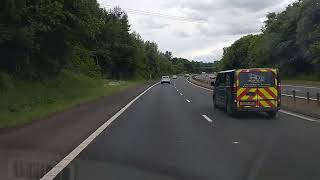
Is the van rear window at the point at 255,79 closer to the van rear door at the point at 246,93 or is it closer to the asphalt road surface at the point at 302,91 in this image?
the van rear door at the point at 246,93

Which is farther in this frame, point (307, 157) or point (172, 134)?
point (172, 134)

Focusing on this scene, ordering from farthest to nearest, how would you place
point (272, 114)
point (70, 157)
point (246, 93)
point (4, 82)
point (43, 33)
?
point (43, 33) → point (272, 114) → point (246, 93) → point (4, 82) → point (70, 157)

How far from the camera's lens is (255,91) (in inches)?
832

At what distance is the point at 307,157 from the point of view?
10.8 m

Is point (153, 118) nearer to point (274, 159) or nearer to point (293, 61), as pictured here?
point (274, 159)

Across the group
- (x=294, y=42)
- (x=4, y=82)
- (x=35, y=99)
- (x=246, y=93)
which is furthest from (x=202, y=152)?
(x=294, y=42)

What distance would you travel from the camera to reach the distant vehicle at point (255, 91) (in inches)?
827

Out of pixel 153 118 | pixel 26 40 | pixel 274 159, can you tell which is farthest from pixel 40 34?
pixel 274 159

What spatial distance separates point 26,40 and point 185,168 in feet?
52.5

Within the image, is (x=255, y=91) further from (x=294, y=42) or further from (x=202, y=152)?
(x=294, y=42)

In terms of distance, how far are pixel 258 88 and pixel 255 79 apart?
0.38 m

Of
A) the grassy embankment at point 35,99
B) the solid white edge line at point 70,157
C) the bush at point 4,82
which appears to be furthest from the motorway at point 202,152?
the bush at point 4,82

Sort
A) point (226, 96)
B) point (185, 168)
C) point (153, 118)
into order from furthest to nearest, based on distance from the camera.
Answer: point (226, 96), point (153, 118), point (185, 168)

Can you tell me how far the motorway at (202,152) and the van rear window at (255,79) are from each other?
9.72 feet
